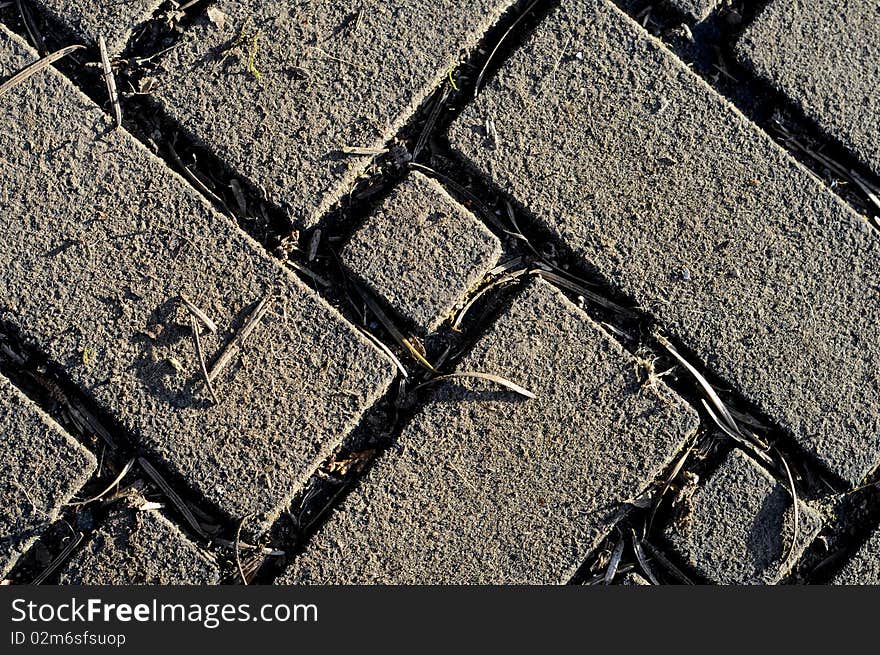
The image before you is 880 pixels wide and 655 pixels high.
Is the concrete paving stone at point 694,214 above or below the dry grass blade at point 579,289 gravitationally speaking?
above

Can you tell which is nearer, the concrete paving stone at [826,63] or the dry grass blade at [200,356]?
the dry grass blade at [200,356]

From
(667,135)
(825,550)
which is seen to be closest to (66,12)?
(667,135)

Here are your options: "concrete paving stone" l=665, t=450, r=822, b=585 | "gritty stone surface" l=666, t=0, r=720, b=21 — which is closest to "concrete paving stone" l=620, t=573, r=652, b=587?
"concrete paving stone" l=665, t=450, r=822, b=585

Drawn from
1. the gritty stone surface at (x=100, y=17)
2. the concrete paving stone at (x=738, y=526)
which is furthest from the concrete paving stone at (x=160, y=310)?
the concrete paving stone at (x=738, y=526)

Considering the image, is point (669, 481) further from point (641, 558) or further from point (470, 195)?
point (470, 195)

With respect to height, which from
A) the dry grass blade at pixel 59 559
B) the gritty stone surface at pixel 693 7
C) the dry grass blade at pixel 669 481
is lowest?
the dry grass blade at pixel 59 559

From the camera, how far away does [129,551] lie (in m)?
2.23

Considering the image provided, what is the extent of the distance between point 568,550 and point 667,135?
126 cm

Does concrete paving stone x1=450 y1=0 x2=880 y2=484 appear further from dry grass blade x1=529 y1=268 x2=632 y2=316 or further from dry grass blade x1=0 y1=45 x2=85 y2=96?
dry grass blade x1=0 y1=45 x2=85 y2=96

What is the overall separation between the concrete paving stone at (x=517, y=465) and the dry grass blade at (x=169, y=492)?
0.35 meters

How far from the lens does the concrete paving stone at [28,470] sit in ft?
7.30

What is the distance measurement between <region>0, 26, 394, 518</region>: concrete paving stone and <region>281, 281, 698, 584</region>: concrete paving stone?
23cm

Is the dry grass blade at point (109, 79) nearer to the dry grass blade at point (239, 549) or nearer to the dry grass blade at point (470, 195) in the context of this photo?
the dry grass blade at point (470, 195)

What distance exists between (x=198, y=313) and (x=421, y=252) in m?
0.66
